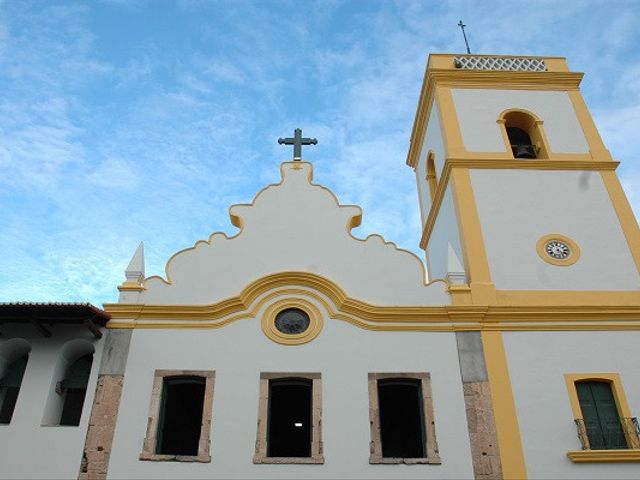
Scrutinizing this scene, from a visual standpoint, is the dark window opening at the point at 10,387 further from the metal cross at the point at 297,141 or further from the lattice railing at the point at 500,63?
the lattice railing at the point at 500,63

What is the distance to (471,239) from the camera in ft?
46.4

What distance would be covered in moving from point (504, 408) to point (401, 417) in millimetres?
3190

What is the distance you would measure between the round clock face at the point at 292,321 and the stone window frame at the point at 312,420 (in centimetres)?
99

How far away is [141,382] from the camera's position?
11844 mm

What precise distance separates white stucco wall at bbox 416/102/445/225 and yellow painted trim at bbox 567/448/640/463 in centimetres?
806

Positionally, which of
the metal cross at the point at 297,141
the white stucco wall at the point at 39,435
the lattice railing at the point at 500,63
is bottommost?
the white stucco wall at the point at 39,435

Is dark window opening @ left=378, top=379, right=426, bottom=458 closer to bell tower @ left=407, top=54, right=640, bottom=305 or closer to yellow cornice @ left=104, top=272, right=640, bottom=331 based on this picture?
yellow cornice @ left=104, top=272, right=640, bottom=331

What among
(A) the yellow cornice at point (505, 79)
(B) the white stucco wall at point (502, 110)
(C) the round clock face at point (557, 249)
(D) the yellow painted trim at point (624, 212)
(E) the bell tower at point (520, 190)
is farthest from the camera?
(A) the yellow cornice at point (505, 79)

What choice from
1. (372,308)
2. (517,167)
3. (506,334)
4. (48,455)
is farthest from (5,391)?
(517,167)

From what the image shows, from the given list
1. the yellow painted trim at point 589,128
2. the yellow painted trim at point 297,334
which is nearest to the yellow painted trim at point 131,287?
the yellow painted trim at point 297,334

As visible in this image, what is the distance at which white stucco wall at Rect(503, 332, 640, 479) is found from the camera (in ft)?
36.4

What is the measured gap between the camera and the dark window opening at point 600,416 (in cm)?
1150

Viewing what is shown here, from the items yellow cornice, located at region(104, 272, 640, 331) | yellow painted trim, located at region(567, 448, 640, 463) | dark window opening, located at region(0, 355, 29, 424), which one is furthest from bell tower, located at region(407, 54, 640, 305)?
dark window opening, located at region(0, 355, 29, 424)

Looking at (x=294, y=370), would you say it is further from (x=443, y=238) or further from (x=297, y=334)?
(x=443, y=238)
